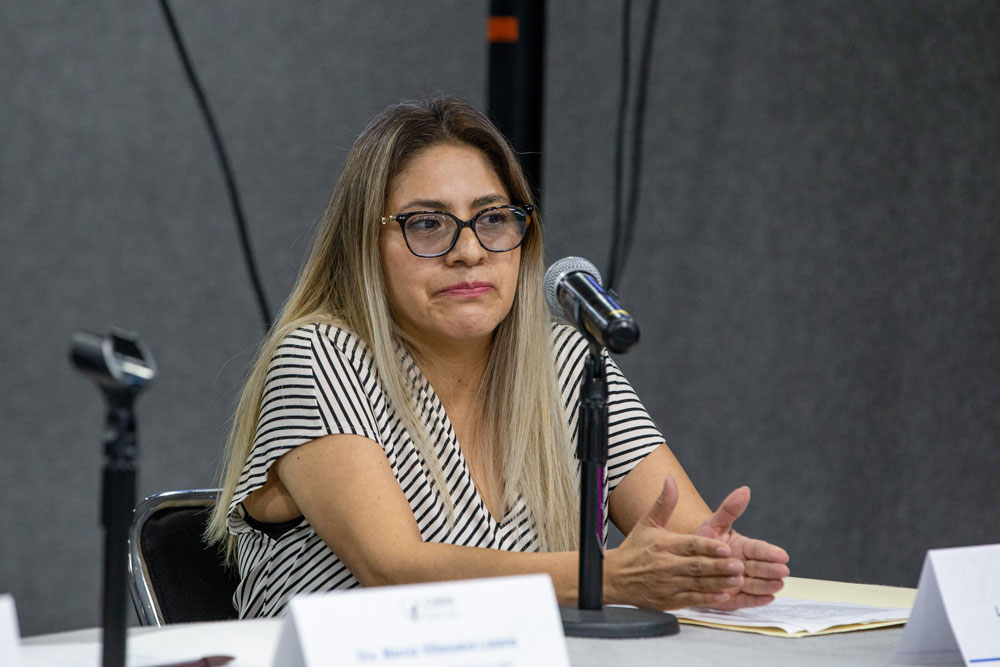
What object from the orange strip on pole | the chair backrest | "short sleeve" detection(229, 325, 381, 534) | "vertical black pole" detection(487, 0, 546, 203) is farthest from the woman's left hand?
the orange strip on pole

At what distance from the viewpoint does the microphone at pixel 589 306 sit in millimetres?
1088

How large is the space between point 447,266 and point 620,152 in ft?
5.15

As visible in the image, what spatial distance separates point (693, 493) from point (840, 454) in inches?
68.8

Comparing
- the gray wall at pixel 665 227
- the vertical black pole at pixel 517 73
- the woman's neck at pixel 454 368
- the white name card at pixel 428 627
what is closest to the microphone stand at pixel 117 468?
the white name card at pixel 428 627

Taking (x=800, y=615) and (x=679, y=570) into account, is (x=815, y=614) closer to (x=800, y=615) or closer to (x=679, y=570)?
(x=800, y=615)

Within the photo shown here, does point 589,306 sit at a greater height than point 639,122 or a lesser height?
lesser

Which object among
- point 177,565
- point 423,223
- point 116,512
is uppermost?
point 423,223

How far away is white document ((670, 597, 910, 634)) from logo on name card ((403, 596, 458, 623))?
0.49 meters

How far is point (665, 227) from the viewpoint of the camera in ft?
10.4

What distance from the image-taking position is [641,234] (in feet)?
10.4

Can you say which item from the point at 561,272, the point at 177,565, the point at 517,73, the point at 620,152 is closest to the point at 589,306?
the point at 561,272

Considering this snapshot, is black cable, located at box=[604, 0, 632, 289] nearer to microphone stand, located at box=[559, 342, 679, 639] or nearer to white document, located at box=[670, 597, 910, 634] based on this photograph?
white document, located at box=[670, 597, 910, 634]

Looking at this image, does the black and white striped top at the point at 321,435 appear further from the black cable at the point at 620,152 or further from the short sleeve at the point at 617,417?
the black cable at the point at 620,152

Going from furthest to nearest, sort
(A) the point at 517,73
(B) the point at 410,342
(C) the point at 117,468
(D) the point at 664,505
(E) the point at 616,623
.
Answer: (A) the point at 517,73, (B) the point at 410,342, (D) the point at 664,505, (E) the point at 616,623, (C) the point at 117,468
